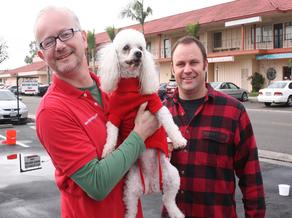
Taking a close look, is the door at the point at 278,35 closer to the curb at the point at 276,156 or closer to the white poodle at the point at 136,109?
the curb at the point at 276,156


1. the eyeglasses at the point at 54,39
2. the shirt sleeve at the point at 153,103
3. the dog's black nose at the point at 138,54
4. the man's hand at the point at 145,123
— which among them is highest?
the eyeglasses at the point at 54,39

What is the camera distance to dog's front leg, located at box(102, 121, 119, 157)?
83.5 inches

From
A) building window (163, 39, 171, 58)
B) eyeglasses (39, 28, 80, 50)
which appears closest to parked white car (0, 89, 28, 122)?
eyeglasses (39, 28, 80, 50)

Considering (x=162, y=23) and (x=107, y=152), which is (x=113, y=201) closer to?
(x=107, y=152)

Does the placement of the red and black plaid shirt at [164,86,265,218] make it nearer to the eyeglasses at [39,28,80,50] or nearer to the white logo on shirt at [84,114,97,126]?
the white logo on shirt at [84,114,97,126]

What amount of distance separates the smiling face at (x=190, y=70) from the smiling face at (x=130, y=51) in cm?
33

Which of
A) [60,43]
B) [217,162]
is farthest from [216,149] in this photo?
[60,43]

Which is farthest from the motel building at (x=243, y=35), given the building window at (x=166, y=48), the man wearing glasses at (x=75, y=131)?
the man wearing glasses at (x=75, y=131)

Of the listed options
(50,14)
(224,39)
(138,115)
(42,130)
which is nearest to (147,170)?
(138,115)

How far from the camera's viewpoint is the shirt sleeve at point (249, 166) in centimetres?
266

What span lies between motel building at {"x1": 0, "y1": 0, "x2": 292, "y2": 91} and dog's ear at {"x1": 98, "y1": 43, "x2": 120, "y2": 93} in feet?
97.5

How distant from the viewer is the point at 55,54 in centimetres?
200

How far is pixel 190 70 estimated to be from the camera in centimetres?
274

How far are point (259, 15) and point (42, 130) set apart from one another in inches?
1257
